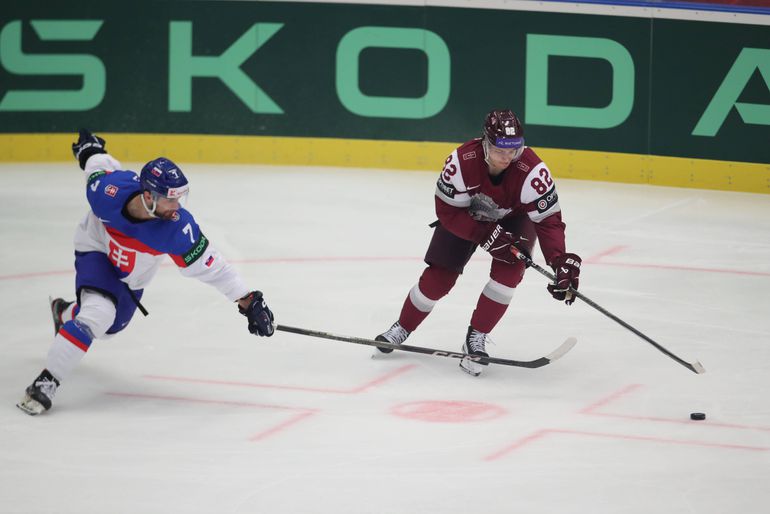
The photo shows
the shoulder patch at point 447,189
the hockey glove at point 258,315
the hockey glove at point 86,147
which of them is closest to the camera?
the hockey glove at point 258,315

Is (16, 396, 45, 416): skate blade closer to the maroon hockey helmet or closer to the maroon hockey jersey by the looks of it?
the maroon hockey jersey

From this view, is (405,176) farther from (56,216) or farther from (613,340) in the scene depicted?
(613,340)

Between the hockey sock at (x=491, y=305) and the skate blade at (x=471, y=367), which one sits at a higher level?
the hockey sock at (x=491, y=305)

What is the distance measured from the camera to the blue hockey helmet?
4793mm

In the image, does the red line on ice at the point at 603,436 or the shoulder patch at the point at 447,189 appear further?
the shoulder patch at the point at 447,189

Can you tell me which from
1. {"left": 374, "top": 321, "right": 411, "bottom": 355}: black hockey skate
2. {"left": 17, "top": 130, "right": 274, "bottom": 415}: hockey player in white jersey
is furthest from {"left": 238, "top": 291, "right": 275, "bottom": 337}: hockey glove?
{"left": 374, "top": 321, "right": 411, "bottom": 355}: black hockey skate

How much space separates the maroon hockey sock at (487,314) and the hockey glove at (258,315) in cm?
108

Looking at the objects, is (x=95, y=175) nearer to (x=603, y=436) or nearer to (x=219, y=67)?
(x=603, y=436)

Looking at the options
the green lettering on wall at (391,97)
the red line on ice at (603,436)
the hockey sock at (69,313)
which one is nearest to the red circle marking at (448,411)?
the red line on ice at (603,436)

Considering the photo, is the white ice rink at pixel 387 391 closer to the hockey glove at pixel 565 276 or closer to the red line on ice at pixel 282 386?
the red line on ice at pixel 282 386

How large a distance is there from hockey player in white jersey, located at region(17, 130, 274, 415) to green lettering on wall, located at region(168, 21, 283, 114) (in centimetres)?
569

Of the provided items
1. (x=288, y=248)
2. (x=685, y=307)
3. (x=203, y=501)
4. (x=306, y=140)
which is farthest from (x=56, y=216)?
(x=203, y=501)

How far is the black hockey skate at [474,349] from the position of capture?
18.4 ft

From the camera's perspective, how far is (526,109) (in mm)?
10297
